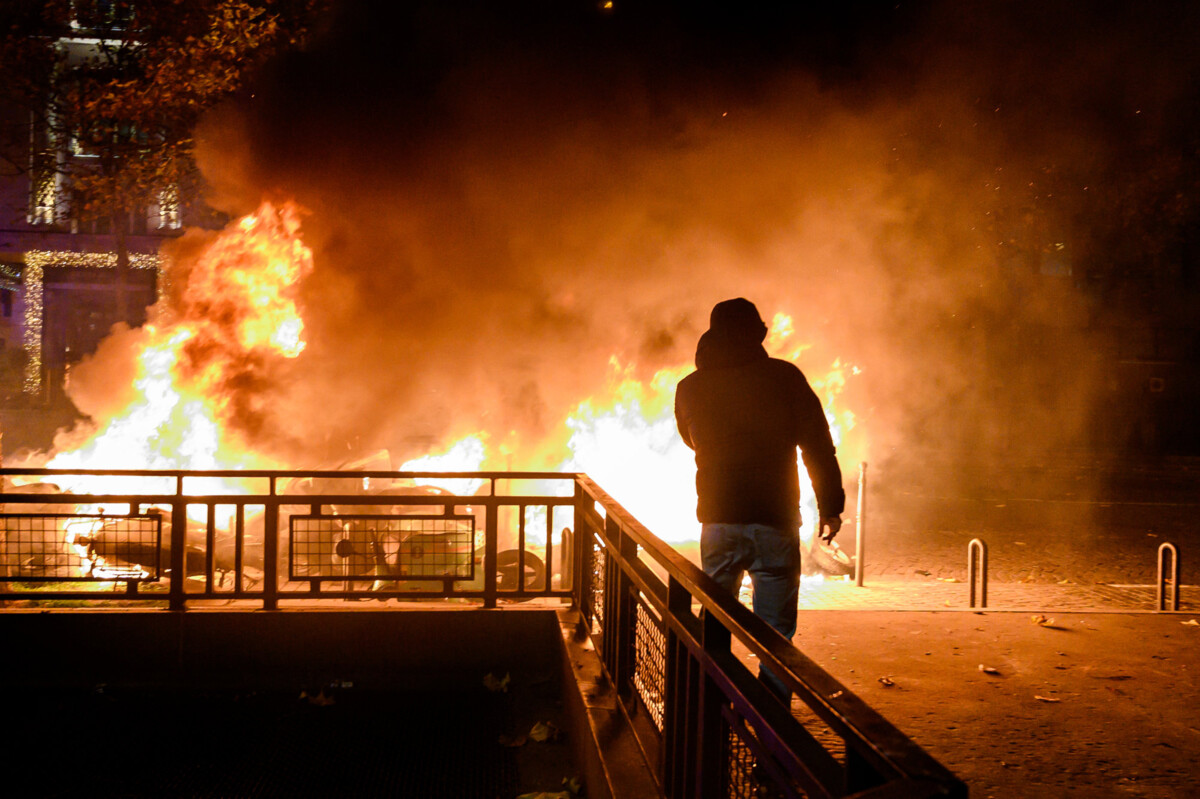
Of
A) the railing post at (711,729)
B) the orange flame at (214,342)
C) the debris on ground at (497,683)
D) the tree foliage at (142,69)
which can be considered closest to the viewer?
the railing post at (711,729)

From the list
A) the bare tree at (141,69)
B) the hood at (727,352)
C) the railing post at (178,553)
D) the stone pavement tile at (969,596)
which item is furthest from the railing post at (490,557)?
the bare tree at (141,69)

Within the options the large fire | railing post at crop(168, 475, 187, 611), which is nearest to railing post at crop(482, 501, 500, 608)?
railing post at crop(168, 475, 187, 611)

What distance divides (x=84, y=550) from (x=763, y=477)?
268 inches

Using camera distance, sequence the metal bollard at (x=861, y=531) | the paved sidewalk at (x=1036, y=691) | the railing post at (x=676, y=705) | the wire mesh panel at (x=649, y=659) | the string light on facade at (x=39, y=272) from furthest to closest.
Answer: the string light on facade at (x=39, y=272) < the metal bollard at (x=861, y=531) < the paved sidewalk at (x=1036, y=691) < the wire mesh panel at (x=649, y=659) < the railing post at (x=676, y=705)

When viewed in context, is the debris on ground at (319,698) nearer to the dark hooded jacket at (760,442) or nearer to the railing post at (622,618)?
the railing post at (622,618)

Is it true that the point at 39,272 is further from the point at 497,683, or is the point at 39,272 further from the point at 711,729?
the point at 711,729

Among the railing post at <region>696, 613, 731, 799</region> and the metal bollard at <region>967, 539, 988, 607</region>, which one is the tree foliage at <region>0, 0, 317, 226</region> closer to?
the metal bollard at <region>967, 539, 988, 607</region>

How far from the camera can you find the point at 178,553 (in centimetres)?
529

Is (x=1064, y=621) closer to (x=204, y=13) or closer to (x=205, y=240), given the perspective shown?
(x=205, y=240)

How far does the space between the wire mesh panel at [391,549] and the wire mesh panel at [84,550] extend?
1030 millimetres

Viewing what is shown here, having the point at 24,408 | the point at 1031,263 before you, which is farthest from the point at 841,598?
the point at 24,408

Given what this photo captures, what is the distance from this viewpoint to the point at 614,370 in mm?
11656

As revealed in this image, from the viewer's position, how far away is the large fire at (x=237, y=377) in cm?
1052

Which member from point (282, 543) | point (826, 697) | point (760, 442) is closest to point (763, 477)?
point (760, 442)
